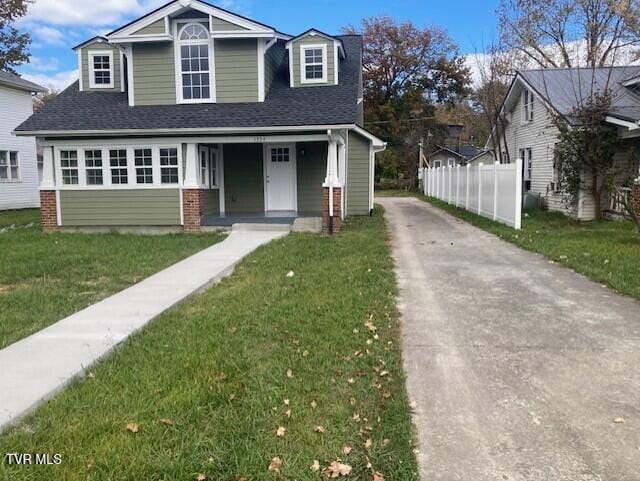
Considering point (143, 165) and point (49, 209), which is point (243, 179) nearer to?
point (143, 165)

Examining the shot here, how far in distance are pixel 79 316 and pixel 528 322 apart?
4.92 meters

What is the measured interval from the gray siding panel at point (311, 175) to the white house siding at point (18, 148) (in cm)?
1406

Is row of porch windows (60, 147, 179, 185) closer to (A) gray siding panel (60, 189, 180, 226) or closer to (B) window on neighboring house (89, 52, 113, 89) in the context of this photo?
(A) gray siding panel (60, 189, 180, 226)

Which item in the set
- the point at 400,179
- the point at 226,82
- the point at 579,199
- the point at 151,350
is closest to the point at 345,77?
the point at 226,82

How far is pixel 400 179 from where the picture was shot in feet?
156

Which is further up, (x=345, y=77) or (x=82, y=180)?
(x=345, y=77)

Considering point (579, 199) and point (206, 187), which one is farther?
point (579, 199)

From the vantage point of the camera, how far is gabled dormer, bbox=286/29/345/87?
15297 millimetres

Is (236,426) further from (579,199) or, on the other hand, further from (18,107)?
(18,107)

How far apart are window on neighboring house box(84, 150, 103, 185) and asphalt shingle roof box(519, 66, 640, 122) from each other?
1351 cm

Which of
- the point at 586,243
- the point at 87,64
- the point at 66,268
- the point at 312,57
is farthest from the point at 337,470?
the point at 87,64

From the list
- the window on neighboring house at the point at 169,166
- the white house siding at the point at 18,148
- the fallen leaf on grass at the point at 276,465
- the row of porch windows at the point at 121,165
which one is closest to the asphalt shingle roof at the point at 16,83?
the white house siding at the point at 18,148

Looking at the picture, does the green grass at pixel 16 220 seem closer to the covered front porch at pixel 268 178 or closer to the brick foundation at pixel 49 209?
the brick foundation at pixel 49 209

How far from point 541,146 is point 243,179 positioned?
10978 millimetres
